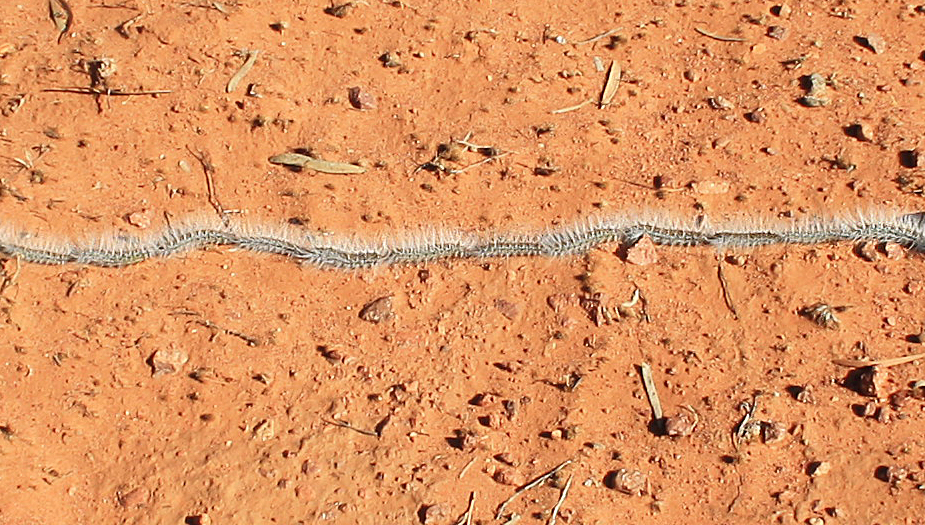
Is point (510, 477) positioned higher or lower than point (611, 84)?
lower

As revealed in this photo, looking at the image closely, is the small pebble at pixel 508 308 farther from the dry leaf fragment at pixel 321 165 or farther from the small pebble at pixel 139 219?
the small pebble at pixel 139 219

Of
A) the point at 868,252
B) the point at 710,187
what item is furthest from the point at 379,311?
the point at 868,252

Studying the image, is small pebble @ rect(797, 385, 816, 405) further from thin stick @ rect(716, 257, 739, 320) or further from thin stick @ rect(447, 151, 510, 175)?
thin stick @ rect(447, 151, 510, 175)

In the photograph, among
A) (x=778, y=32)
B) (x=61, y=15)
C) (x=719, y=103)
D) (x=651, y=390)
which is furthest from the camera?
(x=61, y=15)

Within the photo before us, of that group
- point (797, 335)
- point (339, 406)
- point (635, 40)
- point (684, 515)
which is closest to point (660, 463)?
point (684, 515)

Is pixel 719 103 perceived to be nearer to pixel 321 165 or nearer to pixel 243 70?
pixel 321 165

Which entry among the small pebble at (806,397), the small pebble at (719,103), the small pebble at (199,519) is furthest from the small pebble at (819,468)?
the small pebble at (199,519)

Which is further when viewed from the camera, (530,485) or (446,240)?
(446,240)
